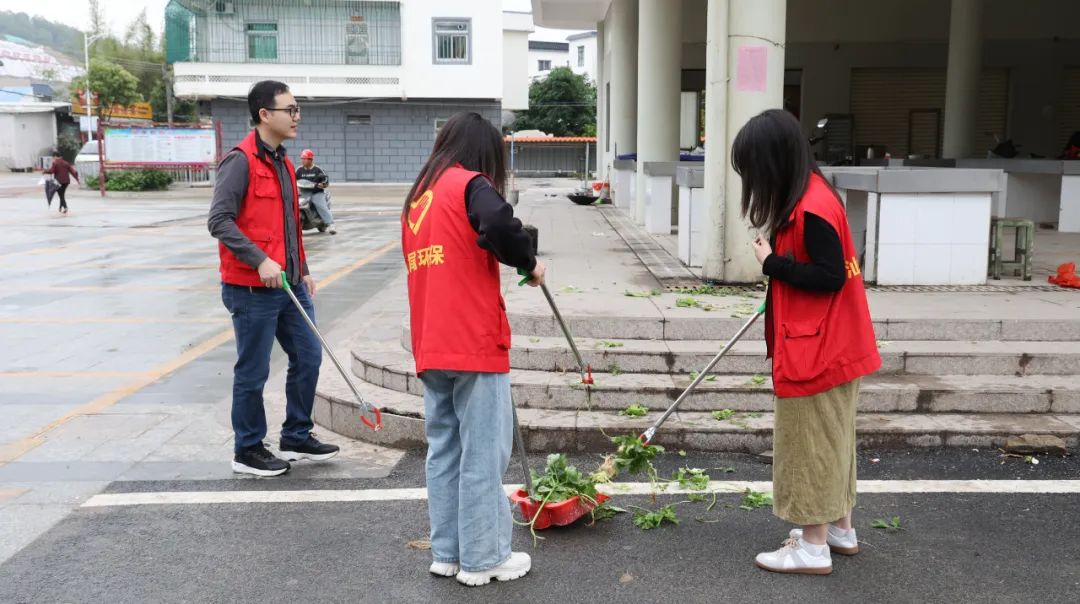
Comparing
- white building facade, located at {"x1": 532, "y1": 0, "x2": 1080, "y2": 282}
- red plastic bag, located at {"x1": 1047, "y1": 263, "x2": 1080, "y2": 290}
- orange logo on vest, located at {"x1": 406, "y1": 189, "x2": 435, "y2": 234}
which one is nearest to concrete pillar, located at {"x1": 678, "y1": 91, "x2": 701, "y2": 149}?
white building facade, located at {"x1": 532, "y1": 0, "x2": 1080, "y2": 282}

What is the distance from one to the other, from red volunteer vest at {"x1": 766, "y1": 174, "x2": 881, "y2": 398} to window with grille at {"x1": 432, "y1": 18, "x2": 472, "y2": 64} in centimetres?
3523

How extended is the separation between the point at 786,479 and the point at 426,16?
118 feet

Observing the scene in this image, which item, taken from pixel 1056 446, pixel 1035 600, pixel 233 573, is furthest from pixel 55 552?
pixel 1056 446

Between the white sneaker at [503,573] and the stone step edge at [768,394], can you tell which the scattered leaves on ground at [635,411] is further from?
the white sneaker at [503,573]

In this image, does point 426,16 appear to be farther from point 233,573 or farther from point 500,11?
point 233,573

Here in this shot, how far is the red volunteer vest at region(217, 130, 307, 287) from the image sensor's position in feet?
16.0

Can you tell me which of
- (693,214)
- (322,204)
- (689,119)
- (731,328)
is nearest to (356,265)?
(322,204)

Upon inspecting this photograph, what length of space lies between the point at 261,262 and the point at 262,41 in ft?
118

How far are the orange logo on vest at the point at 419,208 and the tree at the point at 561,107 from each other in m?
55.1

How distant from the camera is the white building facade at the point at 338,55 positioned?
123ft

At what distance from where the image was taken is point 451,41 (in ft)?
125

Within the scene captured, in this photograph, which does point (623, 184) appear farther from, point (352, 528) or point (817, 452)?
point (817, 452)

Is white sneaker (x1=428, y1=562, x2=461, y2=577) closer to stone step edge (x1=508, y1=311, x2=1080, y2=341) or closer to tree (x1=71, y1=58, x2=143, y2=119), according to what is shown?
stone step edge (x1=508, y1=311, x2=1080, y2=341)

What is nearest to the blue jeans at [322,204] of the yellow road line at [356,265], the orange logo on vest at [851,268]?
the yellow road line at [356,265]
